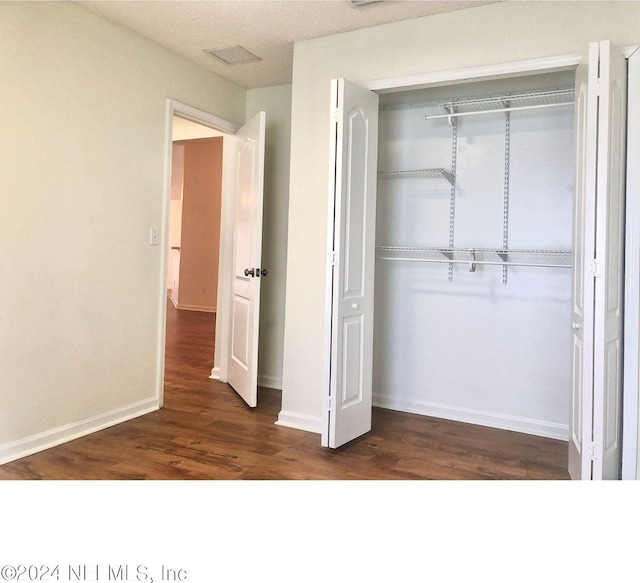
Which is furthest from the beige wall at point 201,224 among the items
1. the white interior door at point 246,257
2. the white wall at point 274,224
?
the white interior door at point 246,257

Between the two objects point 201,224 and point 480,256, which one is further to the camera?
point 201,224

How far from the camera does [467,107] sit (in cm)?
373

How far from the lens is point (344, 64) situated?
3.46 meters

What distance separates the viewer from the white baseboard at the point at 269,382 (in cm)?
464

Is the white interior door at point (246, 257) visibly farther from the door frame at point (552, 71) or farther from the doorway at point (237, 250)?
the door frame at point (552, 71)

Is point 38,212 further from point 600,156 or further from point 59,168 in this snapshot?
point 600,156

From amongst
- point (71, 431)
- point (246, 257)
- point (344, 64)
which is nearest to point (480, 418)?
point (246, 257)

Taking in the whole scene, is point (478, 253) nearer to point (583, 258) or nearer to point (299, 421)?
point (583, 258)

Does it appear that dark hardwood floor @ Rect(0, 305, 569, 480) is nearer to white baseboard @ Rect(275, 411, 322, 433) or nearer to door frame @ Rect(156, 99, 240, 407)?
white baseboard @ Rect(275, 411, 322, 433)

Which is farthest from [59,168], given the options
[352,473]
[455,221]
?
[455,221]

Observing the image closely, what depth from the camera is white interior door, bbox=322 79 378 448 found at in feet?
9.90

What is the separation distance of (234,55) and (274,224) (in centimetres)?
141

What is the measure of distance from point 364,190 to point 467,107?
1122mm

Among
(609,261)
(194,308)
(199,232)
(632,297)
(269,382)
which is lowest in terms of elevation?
(269,382)
